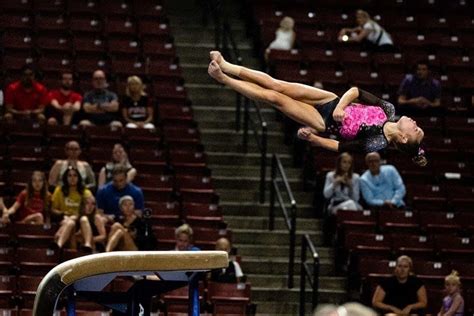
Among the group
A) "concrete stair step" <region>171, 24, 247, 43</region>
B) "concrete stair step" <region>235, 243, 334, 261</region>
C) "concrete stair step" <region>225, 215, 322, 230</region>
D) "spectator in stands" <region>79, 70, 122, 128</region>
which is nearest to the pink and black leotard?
"concrete stair step" <region>235, 243, 334, 261</region>

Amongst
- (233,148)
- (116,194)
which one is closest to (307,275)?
(116,194)

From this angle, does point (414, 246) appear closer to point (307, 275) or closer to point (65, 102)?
point (307, 275)

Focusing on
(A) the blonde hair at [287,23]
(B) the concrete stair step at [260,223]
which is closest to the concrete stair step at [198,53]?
(A) the blonde hair at [287,23]

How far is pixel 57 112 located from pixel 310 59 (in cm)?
360

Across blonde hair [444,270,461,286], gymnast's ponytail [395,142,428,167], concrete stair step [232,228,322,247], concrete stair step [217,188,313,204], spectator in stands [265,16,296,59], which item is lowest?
blonde hair [444,270,461,286]

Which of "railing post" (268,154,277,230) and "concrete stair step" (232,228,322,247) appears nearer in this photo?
"railing post" (268,154,277,230)

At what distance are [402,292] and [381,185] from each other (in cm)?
188

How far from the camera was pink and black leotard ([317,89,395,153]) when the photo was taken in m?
8.95

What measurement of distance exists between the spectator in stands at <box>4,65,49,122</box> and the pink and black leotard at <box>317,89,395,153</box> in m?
6.28

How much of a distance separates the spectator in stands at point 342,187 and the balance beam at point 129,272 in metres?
6.63

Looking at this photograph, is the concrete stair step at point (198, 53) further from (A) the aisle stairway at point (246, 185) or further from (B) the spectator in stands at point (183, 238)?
(B) the spectator in stands at point (183, 238)

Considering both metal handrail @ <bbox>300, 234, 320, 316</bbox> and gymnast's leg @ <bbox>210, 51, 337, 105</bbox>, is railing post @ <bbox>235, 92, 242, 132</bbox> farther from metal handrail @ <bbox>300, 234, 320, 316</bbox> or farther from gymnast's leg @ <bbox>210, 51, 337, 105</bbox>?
gymnast's leg @ <bbox>210, 51, 337, 105</bbox>

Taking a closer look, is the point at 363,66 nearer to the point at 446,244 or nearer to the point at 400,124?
the point at 446,244

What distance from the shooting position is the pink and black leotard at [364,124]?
895cm
